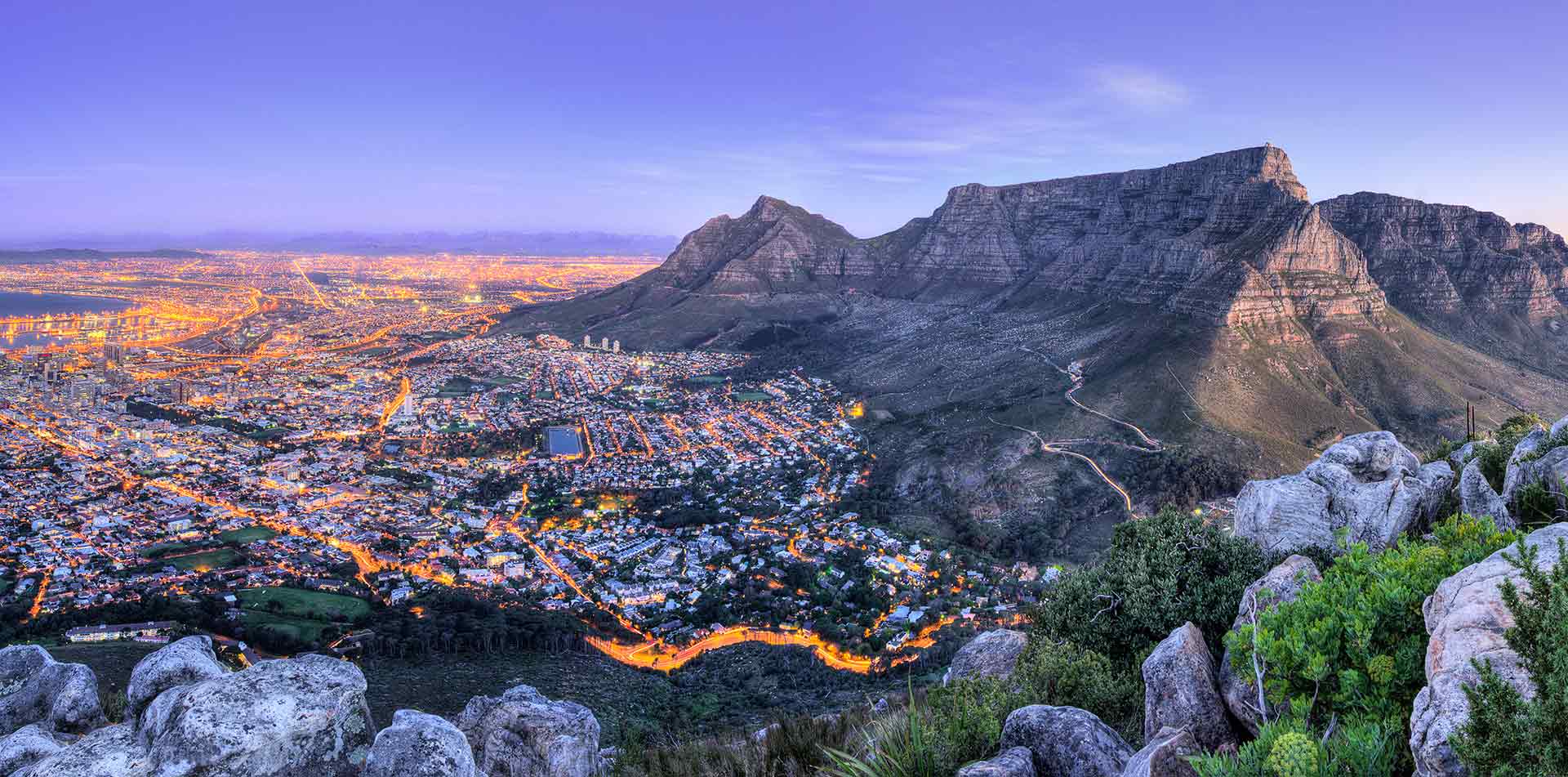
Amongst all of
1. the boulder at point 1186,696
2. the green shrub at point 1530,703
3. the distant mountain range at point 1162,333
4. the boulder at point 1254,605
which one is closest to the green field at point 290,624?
the boulder at point 1186,696

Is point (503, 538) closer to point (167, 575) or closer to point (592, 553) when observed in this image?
point (592, 553)

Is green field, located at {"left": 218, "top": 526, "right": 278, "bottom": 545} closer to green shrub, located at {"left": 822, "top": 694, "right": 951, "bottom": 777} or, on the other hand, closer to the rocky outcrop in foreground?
the rocky outcrop in foreground

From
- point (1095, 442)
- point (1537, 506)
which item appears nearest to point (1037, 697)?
point (1537, 506)

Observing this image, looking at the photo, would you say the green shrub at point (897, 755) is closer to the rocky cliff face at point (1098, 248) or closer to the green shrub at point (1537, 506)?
the green shrub at point (1537, 506)

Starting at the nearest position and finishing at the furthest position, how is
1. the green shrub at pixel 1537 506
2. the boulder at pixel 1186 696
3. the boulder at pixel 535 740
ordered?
the boulder at pixel 1186 696 < the green shrub at pixel 1537 506 < the boulder at pixel 535 740

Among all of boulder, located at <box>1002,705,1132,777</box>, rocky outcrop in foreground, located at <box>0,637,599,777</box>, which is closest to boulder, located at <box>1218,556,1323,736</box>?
boulder, located at <box>1002,705,1132,777</box>

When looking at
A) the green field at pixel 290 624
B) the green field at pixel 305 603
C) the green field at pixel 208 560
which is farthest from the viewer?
the green field at pixel 208 560

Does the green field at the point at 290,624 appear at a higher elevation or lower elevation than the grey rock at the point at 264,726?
lower

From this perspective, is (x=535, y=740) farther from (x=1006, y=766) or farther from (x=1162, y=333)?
(x=1162, y=333)
